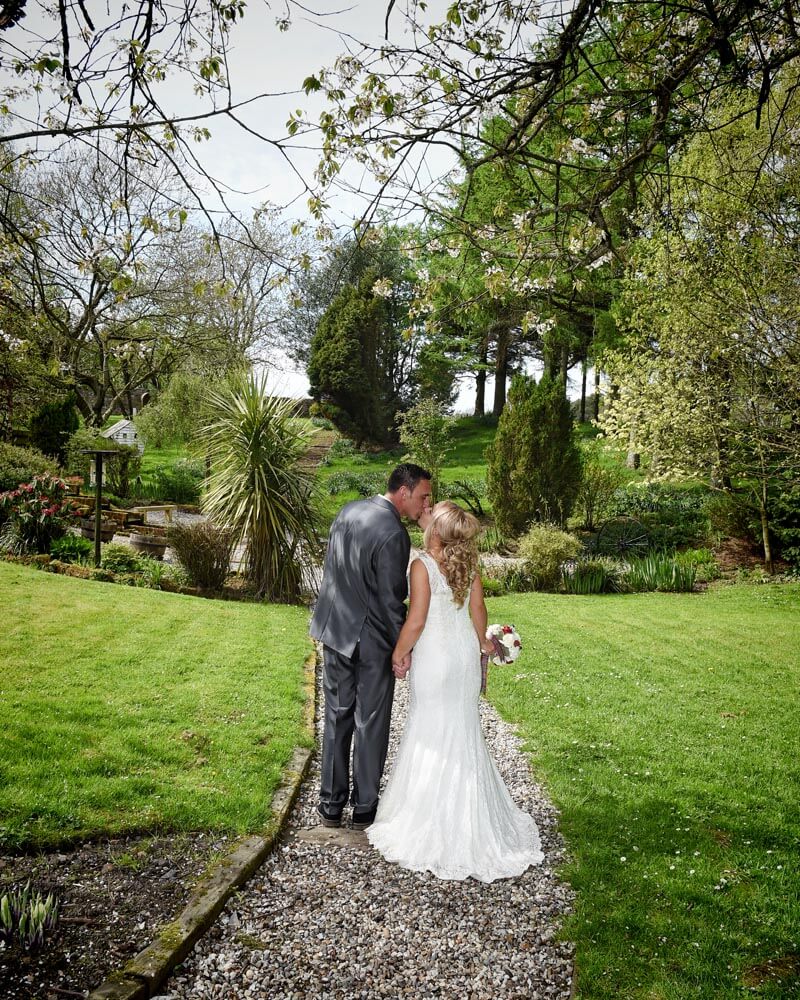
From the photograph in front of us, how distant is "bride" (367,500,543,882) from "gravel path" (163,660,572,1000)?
0.50 ft

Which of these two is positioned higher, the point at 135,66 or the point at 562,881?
the point at 135,66

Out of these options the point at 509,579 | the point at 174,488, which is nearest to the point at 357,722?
the point at 509,579

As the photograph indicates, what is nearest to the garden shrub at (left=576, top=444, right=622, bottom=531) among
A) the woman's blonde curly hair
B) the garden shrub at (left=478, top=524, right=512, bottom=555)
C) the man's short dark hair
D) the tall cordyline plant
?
the garden shrub at (left=478, top=524, right=512, bottom=555)

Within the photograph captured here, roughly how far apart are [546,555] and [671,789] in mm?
8013

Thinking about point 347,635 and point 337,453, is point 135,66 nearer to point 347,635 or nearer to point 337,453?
point 347,635

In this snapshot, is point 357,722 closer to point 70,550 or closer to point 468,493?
point 70,550

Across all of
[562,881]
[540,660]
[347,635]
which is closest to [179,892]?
[347,635]

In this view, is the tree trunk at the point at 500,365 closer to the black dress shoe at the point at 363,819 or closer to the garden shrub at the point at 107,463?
the garden shrub at the point at 107,463

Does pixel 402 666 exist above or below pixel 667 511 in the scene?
below

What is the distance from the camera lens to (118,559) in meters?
11.1

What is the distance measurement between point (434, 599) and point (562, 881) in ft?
5.52

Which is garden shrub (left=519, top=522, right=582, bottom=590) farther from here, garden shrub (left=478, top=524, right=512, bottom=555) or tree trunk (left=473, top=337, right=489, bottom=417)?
tree trunk (left=473, top=337, right=489, bottom=417)

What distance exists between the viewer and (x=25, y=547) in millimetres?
11148

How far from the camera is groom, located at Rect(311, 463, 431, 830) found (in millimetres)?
4070
